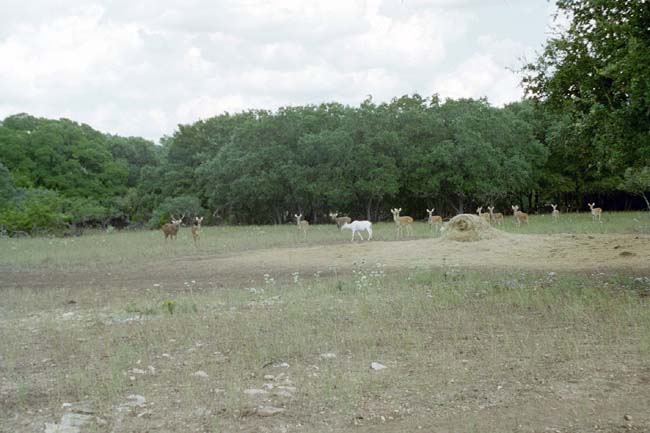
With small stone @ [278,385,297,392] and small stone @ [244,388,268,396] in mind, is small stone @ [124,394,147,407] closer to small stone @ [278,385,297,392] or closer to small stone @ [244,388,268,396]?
small stone @ [244,388,268,396]

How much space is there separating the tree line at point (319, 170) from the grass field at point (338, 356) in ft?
88.0

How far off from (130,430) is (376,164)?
46860 millimetres

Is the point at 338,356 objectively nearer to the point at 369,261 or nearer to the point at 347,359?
the point at 347,359

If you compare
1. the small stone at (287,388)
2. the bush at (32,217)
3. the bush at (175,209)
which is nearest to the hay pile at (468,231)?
the small stone at (287,388)

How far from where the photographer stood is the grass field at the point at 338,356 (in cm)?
678

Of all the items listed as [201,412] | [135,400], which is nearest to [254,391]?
[201,412]

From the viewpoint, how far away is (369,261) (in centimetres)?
2230

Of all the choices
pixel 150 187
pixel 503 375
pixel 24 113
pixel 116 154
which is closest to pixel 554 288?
pixel 503 375

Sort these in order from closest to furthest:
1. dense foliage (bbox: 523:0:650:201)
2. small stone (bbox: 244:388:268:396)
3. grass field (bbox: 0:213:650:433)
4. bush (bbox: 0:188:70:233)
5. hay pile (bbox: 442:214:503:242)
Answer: grass field (bbox: 0:213:650:433) < small stone (bbox: 244:388:268:396) < dense foliage (bbox: 523:0:650:201) < hay pile (bbox: 442:214:503:242) < bush (bbox: 0:188:70:233)

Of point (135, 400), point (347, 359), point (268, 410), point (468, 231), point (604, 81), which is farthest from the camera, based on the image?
point (468, 231)

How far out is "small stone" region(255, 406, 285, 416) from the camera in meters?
6.84

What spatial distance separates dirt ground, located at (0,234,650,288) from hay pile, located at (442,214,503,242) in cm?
43

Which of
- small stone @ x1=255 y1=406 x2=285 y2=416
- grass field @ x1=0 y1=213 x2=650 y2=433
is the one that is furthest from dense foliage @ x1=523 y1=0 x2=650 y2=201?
small stone @ x1=255 y1=406 x2=285 y2=416

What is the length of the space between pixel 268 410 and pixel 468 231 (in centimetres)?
1969
